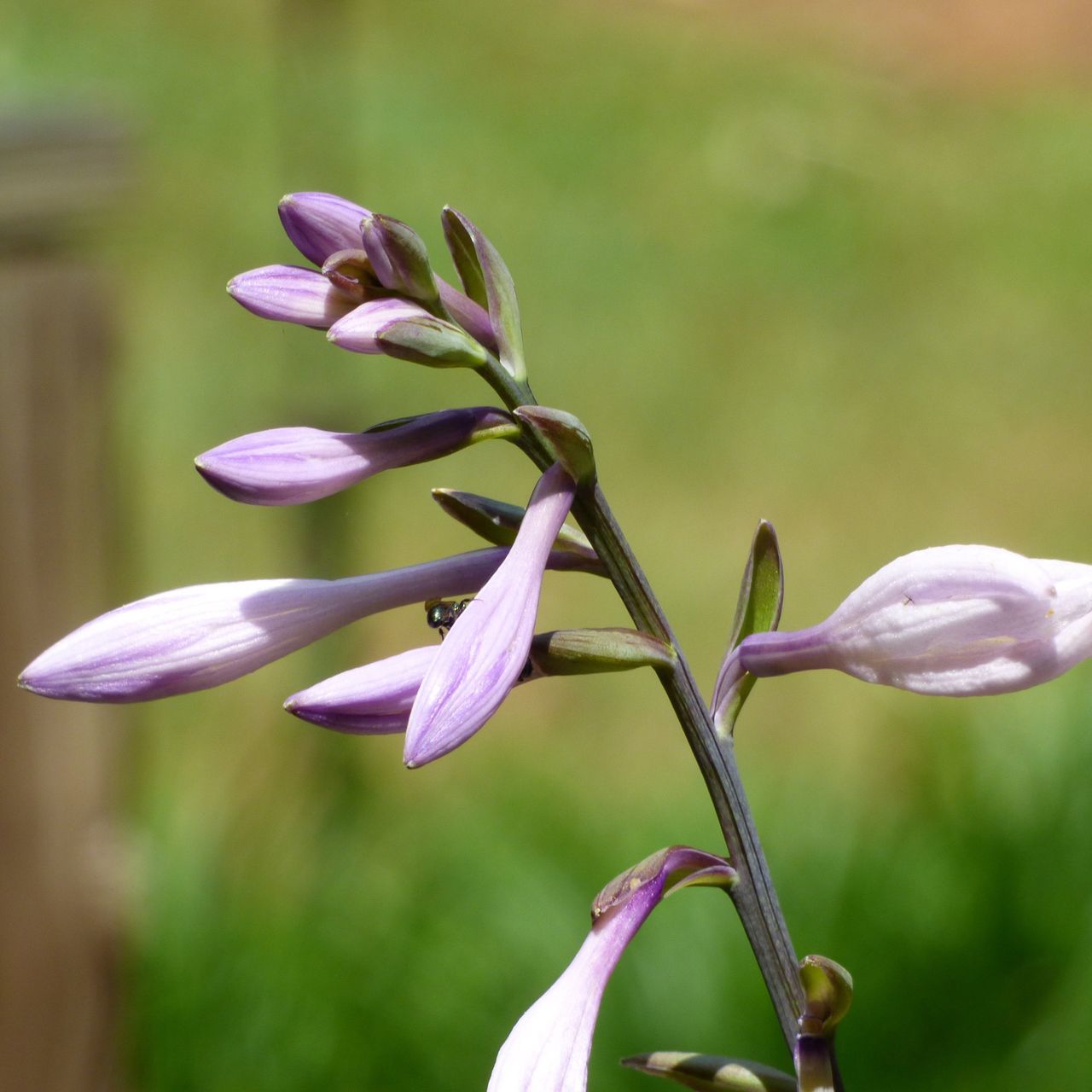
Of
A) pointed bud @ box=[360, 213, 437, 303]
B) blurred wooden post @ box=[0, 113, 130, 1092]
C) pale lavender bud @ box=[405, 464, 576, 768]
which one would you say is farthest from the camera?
blurred wooden post @ box=[0, 113, 130, 1092]

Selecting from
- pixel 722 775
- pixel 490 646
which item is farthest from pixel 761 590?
pixel 490 646

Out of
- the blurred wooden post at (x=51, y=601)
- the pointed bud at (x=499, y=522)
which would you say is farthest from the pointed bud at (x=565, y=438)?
the blurred wooden post at (x=51, y=601)

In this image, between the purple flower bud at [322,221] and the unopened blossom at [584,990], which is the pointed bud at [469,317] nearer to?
the purple flower bud at [322,221]

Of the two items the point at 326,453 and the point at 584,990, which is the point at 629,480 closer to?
the point at 326,453

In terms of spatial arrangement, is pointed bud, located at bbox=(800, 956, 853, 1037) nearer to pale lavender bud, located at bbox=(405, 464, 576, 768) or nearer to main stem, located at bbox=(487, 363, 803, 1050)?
main stem, located at bbox=(487, 363, 803, 1050)

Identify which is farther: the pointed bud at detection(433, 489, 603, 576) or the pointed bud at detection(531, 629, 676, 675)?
the pointed bud at detection(433, 489, 603, 576)

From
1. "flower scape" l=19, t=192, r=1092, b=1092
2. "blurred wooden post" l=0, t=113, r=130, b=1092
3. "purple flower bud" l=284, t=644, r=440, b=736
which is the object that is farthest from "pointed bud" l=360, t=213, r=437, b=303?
"blurred wooden post" l=0, t=113, r=130, b=1092
